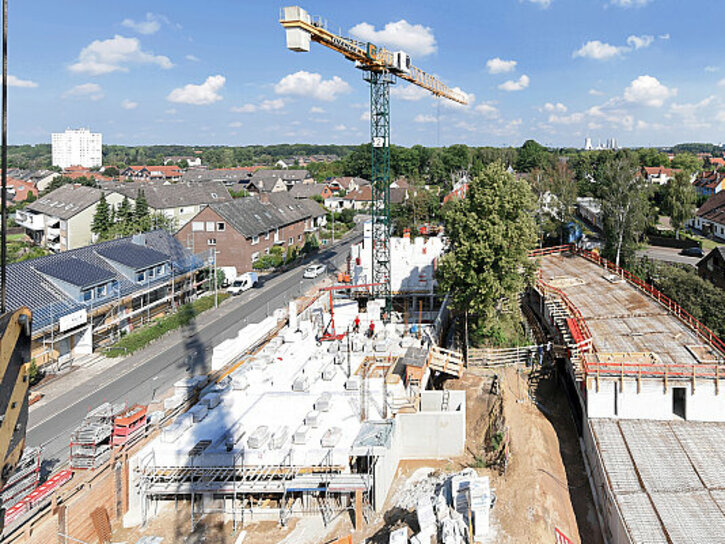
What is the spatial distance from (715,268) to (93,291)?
1518 inches

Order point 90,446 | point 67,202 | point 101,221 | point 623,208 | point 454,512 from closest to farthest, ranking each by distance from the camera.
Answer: point 454,512, point 90,446, point 623,208, point 101,221, point 67,202

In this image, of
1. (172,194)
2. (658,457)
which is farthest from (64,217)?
(658,457)

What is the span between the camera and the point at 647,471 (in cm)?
1625

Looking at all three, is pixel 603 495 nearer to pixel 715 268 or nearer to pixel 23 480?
pixel 23 480

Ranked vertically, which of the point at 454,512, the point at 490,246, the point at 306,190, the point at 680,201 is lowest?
the point at 454,512

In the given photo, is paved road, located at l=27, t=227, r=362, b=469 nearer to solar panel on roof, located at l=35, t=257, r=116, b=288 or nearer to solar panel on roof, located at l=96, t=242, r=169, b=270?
solar panel on roof, located at l=35, t=257, r=116, b=288

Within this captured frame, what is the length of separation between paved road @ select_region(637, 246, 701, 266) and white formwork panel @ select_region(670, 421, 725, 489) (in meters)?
28.4

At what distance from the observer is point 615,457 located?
17.2 meters

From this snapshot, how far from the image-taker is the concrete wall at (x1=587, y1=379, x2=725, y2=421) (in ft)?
64.0

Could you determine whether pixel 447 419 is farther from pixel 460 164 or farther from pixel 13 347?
pixel 460 164

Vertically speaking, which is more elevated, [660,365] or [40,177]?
[40,177]

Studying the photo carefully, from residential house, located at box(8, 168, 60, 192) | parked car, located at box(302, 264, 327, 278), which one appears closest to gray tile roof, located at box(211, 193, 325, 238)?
parked car, located at box(302, 264, 327, 278)

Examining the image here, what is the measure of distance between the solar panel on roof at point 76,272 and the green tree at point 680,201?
164 ft

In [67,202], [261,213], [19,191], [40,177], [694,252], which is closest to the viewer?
[694,252]
